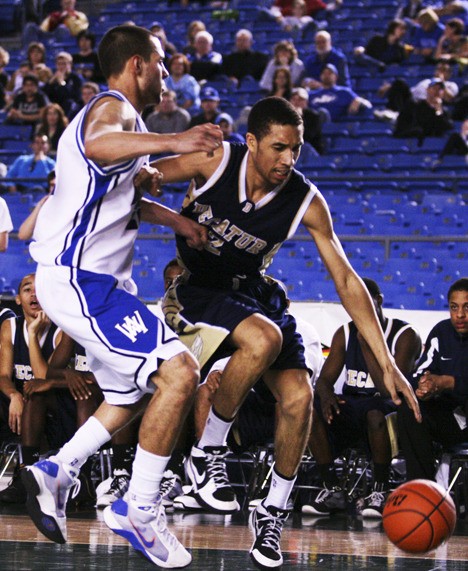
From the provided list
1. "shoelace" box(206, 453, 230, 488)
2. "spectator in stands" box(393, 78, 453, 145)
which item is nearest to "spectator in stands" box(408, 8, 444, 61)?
"spectator in stands" box(393, 78, 453, 145)

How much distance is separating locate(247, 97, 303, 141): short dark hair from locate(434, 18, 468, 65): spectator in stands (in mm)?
10078

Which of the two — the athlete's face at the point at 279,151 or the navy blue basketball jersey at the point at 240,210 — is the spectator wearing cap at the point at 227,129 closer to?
the navy blue basketball jersey at the point at 240,210

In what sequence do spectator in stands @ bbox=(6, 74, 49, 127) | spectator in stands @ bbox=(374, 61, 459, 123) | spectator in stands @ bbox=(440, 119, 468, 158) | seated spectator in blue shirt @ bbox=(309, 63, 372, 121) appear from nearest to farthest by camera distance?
Result: spectator in stands @ bbox=(440, 119, 468, 158) → spectator in stands @ bbox=(374, 61, 459, 123) → seated spectator in blue shirt @ bbox=(309, 63, 372, 121) → spectator in stands @ bbox=(6, 74, 49, 127)

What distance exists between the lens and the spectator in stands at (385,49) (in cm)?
1548

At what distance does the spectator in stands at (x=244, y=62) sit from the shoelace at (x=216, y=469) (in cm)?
1103

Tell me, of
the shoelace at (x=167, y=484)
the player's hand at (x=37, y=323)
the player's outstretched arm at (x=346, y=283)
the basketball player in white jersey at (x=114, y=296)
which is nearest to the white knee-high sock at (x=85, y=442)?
the basketball player in white jersey at (x=114, y=296)

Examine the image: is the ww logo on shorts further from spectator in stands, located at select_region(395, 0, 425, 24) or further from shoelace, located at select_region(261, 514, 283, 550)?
spectator in stands, located at select_region(395, 0, 425, 24)

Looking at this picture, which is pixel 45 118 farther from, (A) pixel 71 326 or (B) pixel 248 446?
(A) pixel 71 326

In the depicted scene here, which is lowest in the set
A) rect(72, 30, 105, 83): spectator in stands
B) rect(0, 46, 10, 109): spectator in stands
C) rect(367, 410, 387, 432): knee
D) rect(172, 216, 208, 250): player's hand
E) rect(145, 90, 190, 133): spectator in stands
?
rect(0, 46, 10, 109): spectator in stands

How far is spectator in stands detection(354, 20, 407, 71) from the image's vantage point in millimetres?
15484

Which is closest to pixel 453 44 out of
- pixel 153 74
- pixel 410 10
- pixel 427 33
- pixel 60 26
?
pixel 427 33

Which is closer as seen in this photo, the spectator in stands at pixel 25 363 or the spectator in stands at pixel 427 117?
the spectator in stands at pixel 25 363

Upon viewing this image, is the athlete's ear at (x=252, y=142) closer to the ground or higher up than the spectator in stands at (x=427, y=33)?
higher up

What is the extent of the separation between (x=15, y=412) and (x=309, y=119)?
6.66 meters
